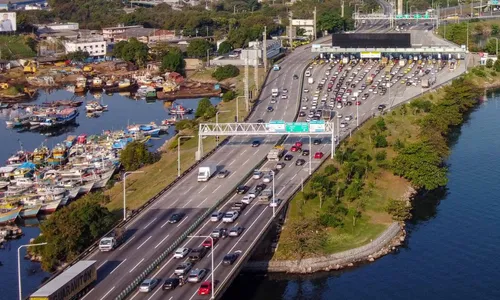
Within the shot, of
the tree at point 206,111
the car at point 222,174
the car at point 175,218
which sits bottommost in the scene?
the car at point 175,218

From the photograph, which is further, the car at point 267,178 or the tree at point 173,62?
the tree at point 173,62

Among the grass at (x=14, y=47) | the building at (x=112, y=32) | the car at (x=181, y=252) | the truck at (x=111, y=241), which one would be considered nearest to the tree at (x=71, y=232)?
the truck at (x=111, y=241)

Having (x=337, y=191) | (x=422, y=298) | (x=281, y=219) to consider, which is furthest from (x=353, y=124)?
(x=422, y=298)

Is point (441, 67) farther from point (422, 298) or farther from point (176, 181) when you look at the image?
point (422, 298)

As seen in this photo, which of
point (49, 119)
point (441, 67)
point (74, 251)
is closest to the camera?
point (74, 251)

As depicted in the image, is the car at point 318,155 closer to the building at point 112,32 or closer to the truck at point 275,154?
the truck at point 275,154

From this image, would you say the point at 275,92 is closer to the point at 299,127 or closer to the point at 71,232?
the point at 299,127

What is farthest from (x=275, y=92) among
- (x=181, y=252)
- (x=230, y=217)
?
(x=181, y=252)
